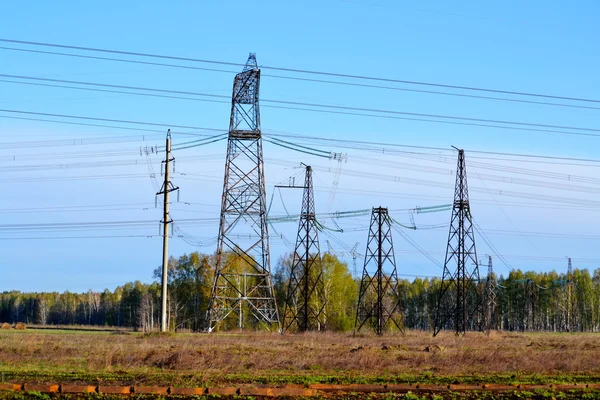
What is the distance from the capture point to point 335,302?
87.6 m

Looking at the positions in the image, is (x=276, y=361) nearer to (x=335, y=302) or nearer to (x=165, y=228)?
(x=165, y=228)

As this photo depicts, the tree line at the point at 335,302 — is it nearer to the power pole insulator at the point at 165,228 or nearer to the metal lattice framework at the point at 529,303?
the metal lattice framework at the point at 529,303

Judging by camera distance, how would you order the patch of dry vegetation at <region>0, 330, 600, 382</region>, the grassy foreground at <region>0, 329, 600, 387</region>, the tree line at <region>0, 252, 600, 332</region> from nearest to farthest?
1. the grassy foreground at <region>0, 329, 600, 387</region>
2. the patch of dry vegetation at <region>0, 330, 600, 382</region>
3. the tree line at <region>0, 252, 600, 332</region>

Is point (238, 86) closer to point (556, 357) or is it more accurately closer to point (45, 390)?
point (556, 357)

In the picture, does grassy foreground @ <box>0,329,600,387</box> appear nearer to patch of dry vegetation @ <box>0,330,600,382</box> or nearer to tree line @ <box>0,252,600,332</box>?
patch of dry vegetation @ <box>0,330,600,382</box>

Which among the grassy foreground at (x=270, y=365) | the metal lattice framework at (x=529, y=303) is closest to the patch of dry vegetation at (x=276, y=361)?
the grassy foreground at (x=270, y=365)

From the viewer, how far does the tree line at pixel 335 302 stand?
300ft

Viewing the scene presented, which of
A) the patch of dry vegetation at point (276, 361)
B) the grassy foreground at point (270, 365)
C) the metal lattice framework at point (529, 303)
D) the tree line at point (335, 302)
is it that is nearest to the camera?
the grassy foreground at point (270, 365)

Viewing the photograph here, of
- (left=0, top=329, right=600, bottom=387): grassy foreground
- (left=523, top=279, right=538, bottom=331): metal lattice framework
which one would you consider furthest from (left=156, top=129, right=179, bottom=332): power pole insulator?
(left=523, top=279, right=538, bottom=331): metal lattice framework

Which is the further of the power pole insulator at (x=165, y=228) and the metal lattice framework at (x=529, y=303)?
the metal lattice framework at (x=529, y=303)

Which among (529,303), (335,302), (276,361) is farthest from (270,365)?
(529,303)

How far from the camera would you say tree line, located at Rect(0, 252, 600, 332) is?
9144 centimetres

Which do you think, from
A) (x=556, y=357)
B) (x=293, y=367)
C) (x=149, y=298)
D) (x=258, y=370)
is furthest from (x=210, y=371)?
(x=149, y=298)

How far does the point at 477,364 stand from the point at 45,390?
20482 millimetres
